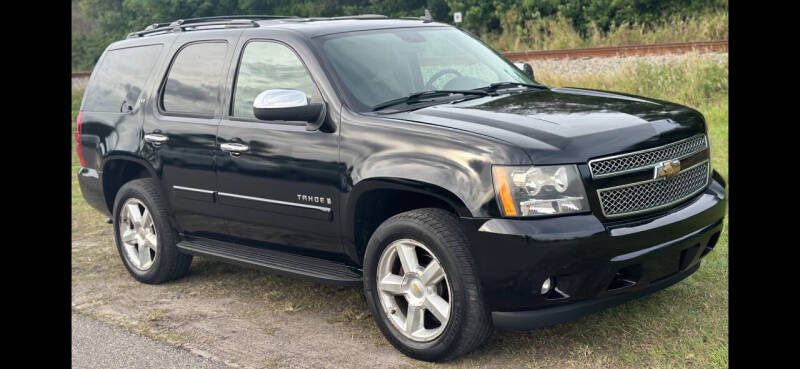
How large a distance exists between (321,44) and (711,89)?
988 cm

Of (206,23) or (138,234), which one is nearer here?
(206,23)

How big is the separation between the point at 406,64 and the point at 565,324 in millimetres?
1879

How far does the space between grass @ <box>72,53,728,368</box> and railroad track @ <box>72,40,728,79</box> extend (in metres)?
10.6

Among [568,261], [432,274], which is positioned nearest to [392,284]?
[432,274]

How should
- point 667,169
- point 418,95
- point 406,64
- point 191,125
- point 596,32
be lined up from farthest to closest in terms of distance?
point 596,32, point 191,125, point 406,64, point 418,95, point 667,169

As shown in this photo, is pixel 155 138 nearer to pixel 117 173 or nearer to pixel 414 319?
pixel 117 173

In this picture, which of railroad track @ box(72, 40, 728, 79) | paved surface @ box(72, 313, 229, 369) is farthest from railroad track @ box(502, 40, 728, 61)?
paved surface @ box(72, 313, 229, 369)

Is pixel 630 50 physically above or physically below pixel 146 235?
above

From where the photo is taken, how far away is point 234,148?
545 cm

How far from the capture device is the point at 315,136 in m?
5.02

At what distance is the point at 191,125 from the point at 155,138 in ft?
1.42

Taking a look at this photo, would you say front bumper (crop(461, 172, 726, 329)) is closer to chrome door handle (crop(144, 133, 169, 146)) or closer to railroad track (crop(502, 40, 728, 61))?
chrome door handle (crop(144, 133, 169, 146))

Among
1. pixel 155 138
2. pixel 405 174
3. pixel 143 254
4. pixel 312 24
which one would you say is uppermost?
pixel 312 24

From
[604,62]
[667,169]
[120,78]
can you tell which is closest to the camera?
[667,169]
